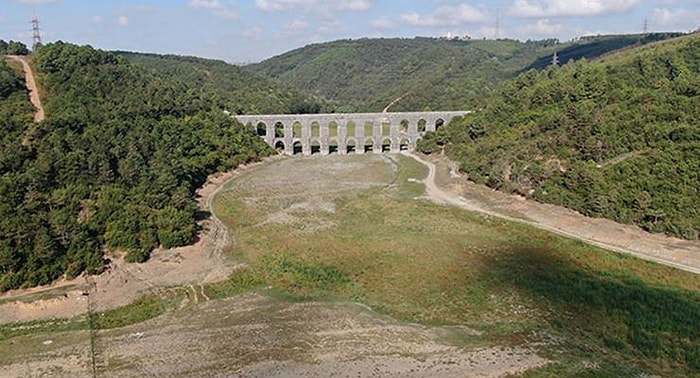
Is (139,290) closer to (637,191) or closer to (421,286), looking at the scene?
(421,286)

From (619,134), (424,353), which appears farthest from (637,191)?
(424,353)

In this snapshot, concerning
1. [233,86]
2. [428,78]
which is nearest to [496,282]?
[233,86]

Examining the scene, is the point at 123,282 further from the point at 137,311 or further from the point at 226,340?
the point at 226,340

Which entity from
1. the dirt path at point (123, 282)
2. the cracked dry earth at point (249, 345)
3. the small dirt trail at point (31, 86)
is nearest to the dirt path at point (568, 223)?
the cracked dry earth at point (249, 345)

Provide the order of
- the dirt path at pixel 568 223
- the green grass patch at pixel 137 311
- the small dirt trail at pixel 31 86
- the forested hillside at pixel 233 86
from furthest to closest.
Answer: the forested hillside at pixel 233 86 → the small dirt trail at pixel 31 86 → the dirt path at pixel 568 223 → the green grass patch at pixel 137 311

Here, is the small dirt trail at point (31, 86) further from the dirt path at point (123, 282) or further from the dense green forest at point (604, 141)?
the dense green forest at point (604, 141)

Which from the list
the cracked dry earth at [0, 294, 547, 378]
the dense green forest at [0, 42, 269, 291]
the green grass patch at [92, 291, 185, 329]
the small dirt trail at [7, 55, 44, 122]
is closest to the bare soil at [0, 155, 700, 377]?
the cracked dry earth at [0, 294, 547, 378]
